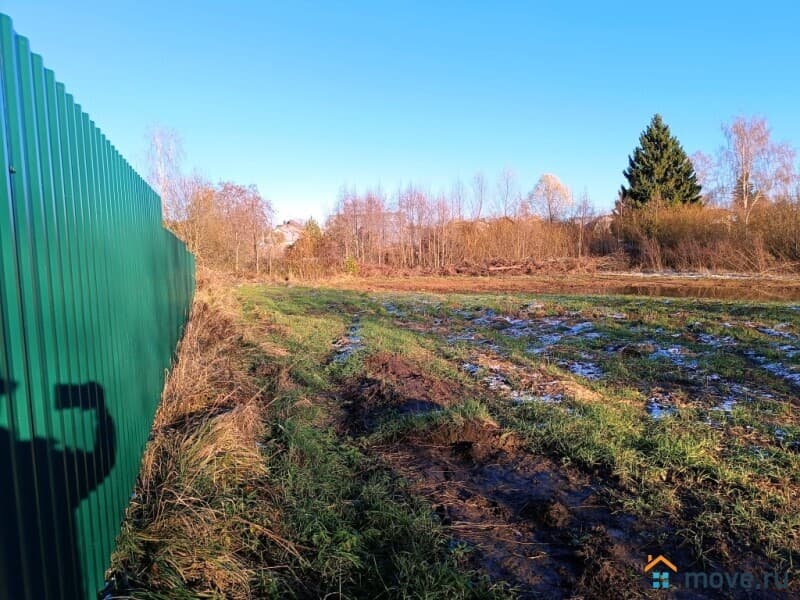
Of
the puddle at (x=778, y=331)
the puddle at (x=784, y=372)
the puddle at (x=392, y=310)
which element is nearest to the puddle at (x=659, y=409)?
the puddle at (x=784, y=372)

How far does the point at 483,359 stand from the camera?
23.6 feet

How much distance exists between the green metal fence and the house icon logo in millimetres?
2640

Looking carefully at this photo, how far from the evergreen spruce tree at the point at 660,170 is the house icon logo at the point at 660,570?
120 feet

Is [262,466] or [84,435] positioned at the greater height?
[84,435]

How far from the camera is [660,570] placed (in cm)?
261

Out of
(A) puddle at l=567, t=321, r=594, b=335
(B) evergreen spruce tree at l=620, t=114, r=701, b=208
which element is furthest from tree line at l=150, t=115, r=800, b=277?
(A) puddle at l=567, t=321, r=594, b=335

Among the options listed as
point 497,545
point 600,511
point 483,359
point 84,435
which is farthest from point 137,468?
point 483,359

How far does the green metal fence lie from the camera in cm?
148

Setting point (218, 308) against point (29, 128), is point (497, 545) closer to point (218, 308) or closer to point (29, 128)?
point (29, 128)

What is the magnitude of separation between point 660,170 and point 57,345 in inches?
1597

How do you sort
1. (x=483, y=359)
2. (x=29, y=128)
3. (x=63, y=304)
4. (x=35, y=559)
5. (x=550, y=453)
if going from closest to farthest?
(x=35, y=559), (x=29, y=128), (x=63, y=304), (x=550, y=453), (x=483, y=359)

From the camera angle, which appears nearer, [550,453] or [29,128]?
[29,128]

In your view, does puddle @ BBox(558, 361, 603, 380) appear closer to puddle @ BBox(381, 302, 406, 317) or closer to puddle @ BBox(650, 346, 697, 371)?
puddle @ BBox(650, 346, 697, 371)

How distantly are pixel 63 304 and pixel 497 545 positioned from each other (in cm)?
251
